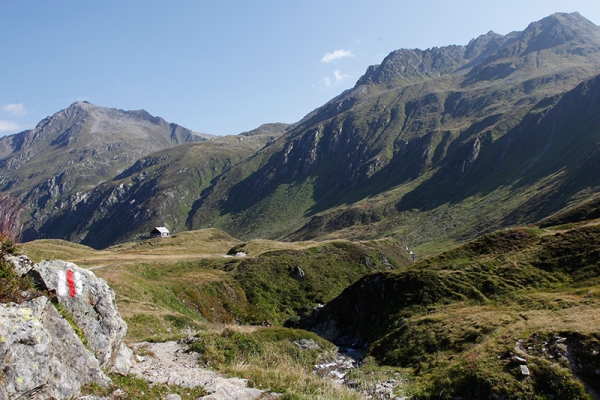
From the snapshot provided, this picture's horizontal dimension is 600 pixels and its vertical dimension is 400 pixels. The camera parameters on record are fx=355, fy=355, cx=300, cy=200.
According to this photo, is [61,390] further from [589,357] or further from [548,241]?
[548,241]

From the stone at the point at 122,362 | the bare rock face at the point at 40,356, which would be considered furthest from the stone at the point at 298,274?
the bare rock face at the point at 40,356

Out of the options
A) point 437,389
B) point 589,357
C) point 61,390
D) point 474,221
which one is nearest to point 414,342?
point 437,389

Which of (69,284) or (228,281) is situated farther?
(228,281)

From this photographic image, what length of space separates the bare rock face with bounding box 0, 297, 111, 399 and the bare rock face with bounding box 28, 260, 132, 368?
1.73m

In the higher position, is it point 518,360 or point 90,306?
point 90,306

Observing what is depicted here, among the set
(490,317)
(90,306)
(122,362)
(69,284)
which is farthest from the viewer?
(490,317)

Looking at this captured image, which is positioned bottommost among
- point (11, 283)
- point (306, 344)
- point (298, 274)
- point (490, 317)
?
point (298, 274)

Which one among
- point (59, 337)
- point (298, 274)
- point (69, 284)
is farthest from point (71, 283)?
point (298, 274)

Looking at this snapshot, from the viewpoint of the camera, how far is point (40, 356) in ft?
29.2

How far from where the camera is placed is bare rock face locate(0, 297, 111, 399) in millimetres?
8219

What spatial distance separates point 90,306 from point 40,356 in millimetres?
5213

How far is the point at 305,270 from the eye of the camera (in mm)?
68062

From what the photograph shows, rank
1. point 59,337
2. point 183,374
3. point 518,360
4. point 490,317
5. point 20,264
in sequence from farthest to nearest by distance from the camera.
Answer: point 490,317 < point 518,360 < point 183,374 < point 20,264 < point 59,337

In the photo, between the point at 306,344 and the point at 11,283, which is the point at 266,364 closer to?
the point at 11,283
